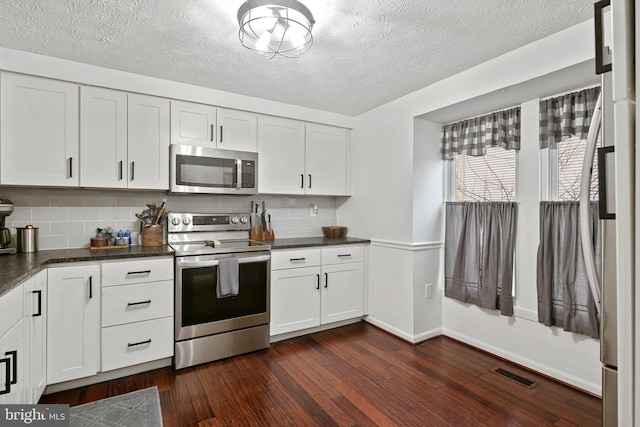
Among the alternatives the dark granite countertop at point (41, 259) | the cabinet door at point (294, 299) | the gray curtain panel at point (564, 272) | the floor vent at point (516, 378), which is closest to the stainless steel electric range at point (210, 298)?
the cabinet door at point (294, 299)

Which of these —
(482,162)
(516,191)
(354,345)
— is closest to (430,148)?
(482,162)

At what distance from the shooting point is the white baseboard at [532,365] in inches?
85.9

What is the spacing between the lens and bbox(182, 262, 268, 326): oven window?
2.54m

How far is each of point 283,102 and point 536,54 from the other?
212 centimetres

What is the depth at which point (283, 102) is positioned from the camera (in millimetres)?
3289

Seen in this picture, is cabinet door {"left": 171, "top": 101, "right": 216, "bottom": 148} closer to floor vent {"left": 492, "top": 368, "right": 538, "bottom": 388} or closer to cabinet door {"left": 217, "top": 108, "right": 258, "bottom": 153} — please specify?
cabinet door {"left": 217, "top": 108, "right": 258, "bottom": 153}

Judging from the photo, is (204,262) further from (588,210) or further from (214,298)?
(588,210)

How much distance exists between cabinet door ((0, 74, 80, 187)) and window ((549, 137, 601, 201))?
3.54 metres

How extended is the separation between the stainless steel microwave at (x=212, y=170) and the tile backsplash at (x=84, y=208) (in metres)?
0.33

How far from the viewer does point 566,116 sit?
2283 mm

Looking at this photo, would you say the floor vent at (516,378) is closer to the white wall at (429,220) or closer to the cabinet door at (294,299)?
the white wall at (429,220)

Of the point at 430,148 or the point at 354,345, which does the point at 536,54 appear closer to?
the point at 430,148

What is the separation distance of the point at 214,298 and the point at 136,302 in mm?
551

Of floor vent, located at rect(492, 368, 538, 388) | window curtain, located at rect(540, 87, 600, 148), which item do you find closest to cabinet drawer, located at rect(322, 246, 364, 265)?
floor vent, located at rect(492, 368, 538, 388)
